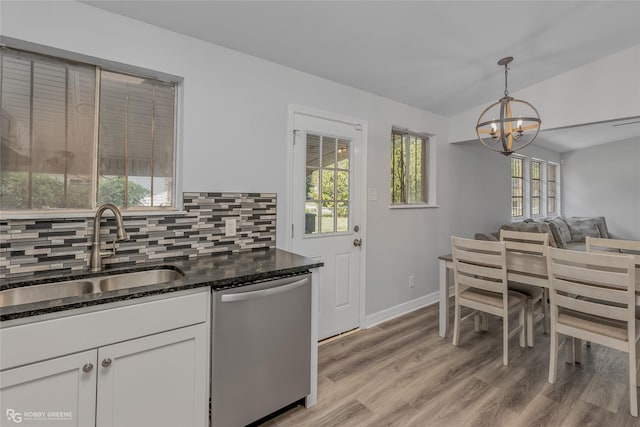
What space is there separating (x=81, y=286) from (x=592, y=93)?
4287 millimetres

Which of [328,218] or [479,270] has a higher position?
[328,218]

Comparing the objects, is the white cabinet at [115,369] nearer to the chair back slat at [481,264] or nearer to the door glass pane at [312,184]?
the door glass pane at [312,184]

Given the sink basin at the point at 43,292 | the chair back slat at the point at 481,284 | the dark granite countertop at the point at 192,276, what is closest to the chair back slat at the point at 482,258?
the chair back slat at the point at 481,284

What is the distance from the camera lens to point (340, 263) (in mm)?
2750

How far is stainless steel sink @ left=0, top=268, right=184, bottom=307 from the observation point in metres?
1.39

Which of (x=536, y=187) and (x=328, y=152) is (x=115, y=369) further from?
(x=536, y=187)

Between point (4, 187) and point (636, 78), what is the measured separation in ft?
15.0

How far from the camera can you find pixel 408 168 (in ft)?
11.4

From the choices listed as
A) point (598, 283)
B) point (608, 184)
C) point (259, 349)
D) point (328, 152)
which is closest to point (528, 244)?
point (598, 283)

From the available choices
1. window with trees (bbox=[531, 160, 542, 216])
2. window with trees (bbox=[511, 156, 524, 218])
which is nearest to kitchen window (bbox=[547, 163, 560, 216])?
window with trees (bbox=[531, 160, 542, 216])

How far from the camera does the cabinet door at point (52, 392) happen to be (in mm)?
1058

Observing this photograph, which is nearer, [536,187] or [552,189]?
[536,187]

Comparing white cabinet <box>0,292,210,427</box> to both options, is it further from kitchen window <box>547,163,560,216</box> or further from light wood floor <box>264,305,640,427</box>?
kitchen window <box>547,163,560,216</box>

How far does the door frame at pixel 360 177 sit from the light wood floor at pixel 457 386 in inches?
18.3
